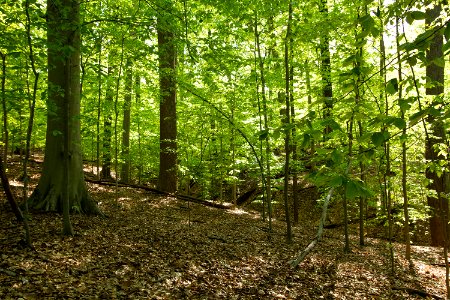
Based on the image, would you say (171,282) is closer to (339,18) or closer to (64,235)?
(64,235)

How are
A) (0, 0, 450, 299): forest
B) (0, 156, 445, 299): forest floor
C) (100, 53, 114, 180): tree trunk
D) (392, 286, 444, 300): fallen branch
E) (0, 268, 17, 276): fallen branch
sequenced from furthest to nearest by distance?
(100, 53, 114, 180): tree trunk, (392, 286, 444, 300): fallen branch, (0, 156, 445, 299): forest floor, (0, 268, 17, 276): fallen branch, (0, 0, 450, 299): forest

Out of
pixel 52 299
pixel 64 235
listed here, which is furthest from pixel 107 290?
pixel 64 235

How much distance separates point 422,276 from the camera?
7.53m

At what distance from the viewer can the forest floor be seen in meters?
4.49

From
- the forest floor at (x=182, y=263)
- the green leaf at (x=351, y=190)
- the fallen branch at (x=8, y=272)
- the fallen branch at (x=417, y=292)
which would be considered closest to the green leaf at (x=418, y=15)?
the green leaf at (x=351, y=190)

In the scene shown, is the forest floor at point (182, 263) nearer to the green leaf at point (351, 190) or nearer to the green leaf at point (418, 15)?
the green leaf at point (351, 190)

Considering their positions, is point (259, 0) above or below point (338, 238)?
above

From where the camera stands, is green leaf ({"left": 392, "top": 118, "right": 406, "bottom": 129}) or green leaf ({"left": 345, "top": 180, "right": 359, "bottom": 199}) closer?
green leaf ({"left": 345, "top": 180, "right": 359, "bottom": 199})

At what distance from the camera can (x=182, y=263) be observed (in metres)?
5.80

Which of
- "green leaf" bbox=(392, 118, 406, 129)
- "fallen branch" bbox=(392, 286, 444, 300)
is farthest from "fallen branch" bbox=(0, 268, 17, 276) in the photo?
"fallen branch" bbox=(392, 286, 444, 300)

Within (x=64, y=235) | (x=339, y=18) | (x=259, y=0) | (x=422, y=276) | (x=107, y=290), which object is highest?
(x=259, y=0)

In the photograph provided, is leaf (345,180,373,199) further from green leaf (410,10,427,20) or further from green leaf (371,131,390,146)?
green leaf (410,10,427,20)

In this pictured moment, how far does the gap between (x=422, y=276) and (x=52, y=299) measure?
7.63 m

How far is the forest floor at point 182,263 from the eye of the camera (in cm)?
449
